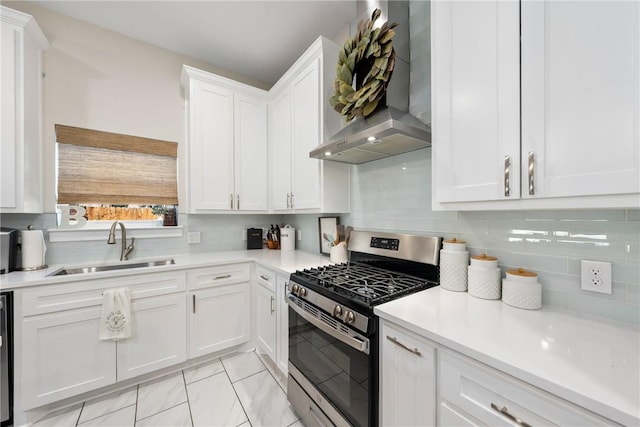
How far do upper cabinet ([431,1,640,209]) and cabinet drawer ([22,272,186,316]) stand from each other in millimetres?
2037

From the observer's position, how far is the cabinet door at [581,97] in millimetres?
726

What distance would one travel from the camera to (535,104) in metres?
0.90

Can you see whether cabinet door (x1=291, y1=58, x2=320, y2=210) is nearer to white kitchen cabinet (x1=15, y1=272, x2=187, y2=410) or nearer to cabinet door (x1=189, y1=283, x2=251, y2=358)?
cabinet door (x1=189, y1=283, x2=251, y2=358)

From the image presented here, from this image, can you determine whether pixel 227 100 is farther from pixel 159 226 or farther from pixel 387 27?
pixel 387 27

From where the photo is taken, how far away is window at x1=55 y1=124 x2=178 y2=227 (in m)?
2.10

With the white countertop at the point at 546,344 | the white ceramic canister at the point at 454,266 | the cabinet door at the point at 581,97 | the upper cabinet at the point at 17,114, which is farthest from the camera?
the upper cabinet at the point at 17,114

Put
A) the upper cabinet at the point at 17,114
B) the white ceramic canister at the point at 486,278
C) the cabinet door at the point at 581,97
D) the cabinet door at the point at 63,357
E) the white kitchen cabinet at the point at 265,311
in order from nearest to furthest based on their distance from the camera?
the cabinet door at the point at 581,97, the white ceramic canister at the point at 486,278, the cabinet door at the point at 63,357, the upper cabinet at the point at 17,114, the white kitchen cabinet at the point at 265,311

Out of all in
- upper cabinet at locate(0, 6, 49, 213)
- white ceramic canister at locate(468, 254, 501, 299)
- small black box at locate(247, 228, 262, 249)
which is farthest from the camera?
small black box at locate(247, 228, 262, 249)

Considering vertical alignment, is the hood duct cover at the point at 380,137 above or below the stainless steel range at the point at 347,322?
above

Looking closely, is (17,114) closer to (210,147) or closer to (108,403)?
(210,147)

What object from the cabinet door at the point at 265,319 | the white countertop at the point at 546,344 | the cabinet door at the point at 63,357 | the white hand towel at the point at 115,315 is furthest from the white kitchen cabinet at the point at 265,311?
→ the white countertop at the point at 546,344

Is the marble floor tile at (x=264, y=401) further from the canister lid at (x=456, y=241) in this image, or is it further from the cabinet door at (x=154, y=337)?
the canister lid at (x=456, y=241)

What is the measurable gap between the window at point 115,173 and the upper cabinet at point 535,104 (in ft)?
8.14

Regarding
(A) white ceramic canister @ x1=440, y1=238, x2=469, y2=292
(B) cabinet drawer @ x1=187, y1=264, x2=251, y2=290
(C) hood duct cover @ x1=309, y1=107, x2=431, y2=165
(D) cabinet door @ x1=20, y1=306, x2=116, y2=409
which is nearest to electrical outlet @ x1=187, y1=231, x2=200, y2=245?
(B) cabinet drawer @ x1=187, y1=264, x2=251, y2=290
